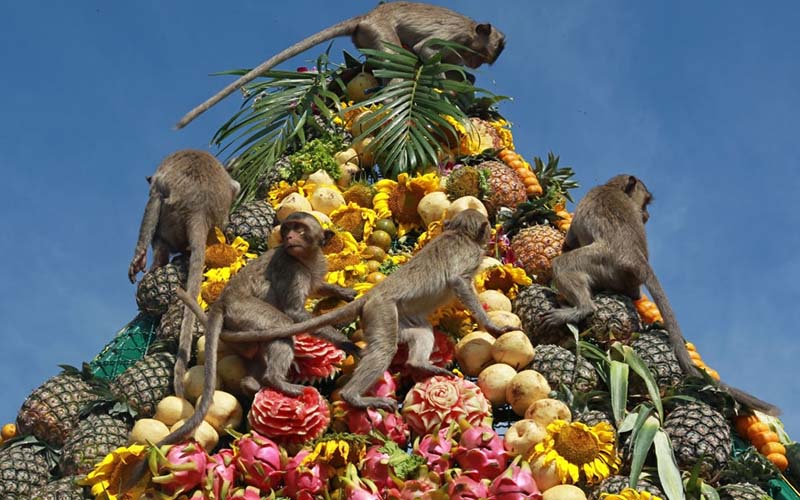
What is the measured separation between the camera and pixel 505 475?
8.07 metres

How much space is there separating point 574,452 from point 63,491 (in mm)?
3805

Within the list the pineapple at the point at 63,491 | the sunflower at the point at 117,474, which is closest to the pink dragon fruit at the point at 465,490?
the sunflower at the point at 117,474

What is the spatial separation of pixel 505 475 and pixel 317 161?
4.70 m

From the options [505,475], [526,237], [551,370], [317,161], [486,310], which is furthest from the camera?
[317,161]

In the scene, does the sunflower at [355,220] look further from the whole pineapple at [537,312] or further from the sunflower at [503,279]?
the whole pineapple at [537,312]

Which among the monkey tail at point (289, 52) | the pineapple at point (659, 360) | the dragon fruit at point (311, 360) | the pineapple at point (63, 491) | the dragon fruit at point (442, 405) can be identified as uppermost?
the monkey tail at point (289, 52)

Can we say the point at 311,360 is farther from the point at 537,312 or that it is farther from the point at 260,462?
the point at 537,312

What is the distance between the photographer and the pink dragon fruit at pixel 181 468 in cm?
834

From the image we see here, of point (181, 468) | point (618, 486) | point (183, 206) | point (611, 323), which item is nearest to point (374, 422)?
point (181, 468)

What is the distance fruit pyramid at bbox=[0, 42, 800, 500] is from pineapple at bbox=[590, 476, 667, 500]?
0.02m

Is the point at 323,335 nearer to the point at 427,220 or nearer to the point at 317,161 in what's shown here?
the point at 427,220

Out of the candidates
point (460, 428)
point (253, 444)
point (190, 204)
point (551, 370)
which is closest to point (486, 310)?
point (551, 370)

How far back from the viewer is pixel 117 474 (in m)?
8.56

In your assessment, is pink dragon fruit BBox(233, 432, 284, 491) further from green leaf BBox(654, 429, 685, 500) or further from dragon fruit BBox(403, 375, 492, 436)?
green leaf BBox(654, 429, 685, 500)
